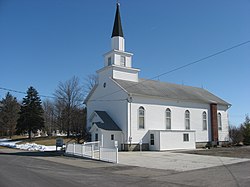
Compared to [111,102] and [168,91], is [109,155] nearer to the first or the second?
[111,102]

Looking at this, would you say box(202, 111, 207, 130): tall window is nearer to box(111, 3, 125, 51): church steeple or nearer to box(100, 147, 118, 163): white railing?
box(111, 3, 125, 51): church steeple

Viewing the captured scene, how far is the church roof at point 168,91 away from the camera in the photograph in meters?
34.2

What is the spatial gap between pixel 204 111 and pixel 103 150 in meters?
24.1

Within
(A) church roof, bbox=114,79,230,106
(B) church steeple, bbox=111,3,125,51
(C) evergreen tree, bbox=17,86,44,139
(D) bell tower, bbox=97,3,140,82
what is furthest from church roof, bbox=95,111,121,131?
(C) evergreen tree, bbox=17,86,44,139

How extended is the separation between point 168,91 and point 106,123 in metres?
11.2

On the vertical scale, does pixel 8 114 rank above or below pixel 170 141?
above

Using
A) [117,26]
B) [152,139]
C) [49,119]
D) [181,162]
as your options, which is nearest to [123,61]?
[117,26]

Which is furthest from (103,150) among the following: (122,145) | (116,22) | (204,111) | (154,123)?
(204,111)

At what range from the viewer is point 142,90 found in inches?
1361

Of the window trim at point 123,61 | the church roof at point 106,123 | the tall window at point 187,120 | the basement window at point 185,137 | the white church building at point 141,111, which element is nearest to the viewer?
the church roof at point 106,123

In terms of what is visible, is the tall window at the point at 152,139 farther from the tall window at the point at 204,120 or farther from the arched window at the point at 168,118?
the tall window at the point at 204,120

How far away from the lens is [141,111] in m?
33.1

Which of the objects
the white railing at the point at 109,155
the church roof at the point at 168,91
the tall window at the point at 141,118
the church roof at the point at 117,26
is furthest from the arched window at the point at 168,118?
the white railing at the point at 109,155

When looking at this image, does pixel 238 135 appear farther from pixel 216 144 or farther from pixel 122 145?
pixel 122 145
